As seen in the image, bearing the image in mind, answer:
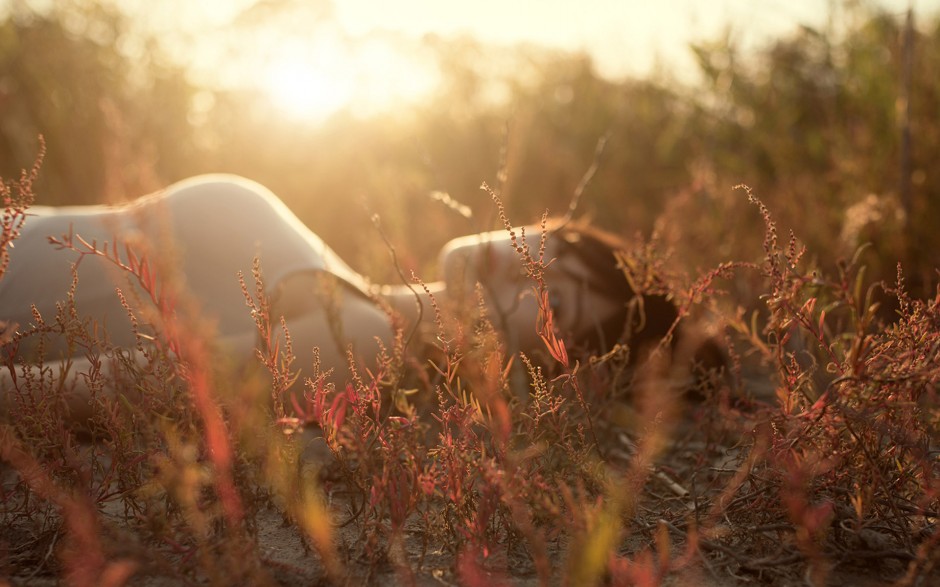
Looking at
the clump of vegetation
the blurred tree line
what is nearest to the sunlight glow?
the blurred tree line

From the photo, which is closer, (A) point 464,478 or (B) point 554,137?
(A) point 464,478

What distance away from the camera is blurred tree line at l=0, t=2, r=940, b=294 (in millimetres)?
4246

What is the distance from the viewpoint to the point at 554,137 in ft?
22.0

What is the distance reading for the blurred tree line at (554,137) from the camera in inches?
167

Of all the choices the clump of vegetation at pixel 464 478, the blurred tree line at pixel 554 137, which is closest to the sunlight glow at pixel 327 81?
the blurred tree line at pixel 554 137

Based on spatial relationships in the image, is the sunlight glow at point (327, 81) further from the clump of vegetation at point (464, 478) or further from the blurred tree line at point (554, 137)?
the clump of vegetation at point (464, 478)

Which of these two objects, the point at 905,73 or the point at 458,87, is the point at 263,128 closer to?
the point at 458,87

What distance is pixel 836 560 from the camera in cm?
173

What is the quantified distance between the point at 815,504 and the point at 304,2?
636 centimetres

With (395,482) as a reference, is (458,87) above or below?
above

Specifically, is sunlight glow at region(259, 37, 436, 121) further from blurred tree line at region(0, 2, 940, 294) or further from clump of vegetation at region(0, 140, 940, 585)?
clump of vegetation at region(0, 140, 940, 585)

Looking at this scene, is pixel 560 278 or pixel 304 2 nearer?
pixel 560 278

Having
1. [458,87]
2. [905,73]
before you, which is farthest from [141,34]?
[905,73]

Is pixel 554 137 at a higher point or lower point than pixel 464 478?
higher
